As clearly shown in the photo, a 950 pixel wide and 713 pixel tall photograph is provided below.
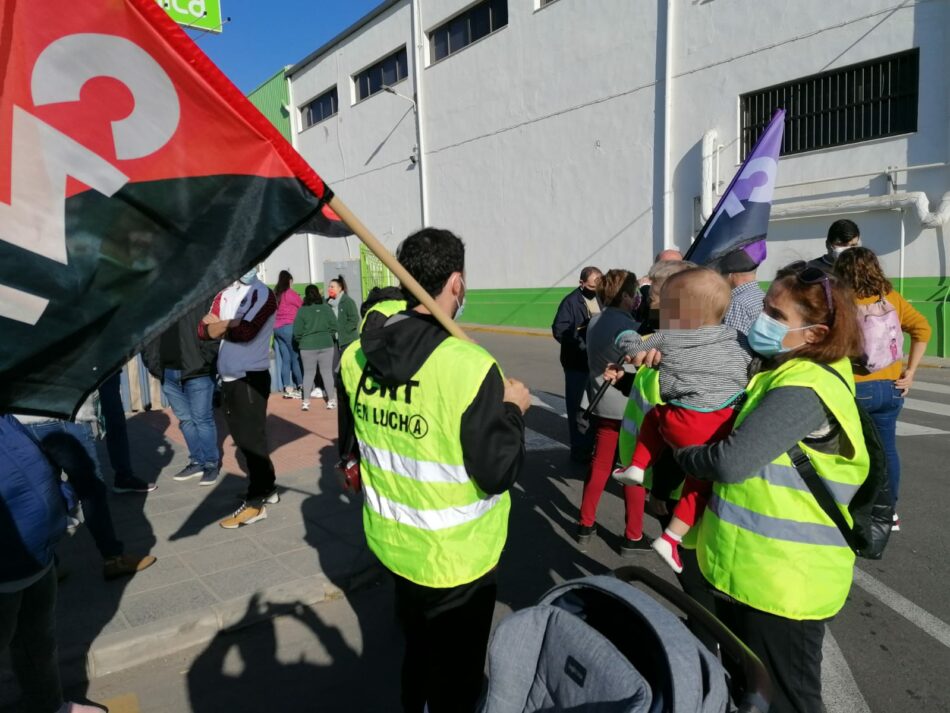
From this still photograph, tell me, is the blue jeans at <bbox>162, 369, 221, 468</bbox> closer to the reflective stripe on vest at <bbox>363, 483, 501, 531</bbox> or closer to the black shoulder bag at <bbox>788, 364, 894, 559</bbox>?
the reflective stripe on vest at <bbox>363, 483, 501, 531</bbox>

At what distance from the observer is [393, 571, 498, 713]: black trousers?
227cm

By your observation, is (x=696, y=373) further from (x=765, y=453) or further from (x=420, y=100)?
(x=420, y=100)

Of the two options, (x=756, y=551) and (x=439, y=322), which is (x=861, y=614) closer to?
(x=756, y=551)

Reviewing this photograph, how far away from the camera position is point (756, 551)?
2.12 metres

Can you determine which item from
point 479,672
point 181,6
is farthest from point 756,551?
point 181,6

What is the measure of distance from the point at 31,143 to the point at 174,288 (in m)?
0.51

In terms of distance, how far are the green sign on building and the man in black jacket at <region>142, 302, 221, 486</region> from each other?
9063 millimetres

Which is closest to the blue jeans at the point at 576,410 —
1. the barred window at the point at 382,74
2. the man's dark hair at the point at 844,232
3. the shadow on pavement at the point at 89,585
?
the man's dark hair at the point at 844,232

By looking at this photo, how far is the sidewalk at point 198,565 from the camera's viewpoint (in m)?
3.56

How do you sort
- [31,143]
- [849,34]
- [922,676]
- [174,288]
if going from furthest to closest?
[849,34] → [922,676] → [174,288] → [31,143]

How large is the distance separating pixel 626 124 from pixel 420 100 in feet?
28.0

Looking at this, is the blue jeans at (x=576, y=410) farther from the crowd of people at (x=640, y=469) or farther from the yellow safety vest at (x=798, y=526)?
the yellow safety vest at (x=798, y=526)

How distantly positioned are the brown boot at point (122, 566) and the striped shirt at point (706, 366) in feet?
11.4

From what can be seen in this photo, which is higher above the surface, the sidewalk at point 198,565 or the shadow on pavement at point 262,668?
the sidewalk at point 198,565
